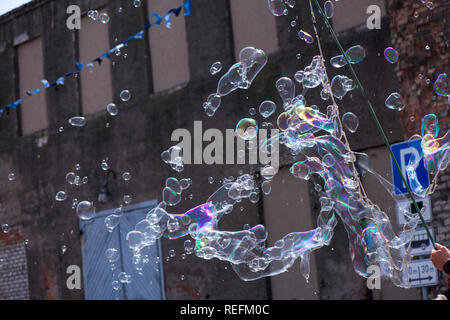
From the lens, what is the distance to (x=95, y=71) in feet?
42.5

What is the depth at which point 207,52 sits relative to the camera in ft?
37.3

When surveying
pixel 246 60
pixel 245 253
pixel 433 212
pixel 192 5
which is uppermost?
pixel 192 5

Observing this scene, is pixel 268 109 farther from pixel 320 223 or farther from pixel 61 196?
pixel 61 196

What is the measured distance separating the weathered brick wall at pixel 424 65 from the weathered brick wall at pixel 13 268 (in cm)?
707

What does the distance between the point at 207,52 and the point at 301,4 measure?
1701 mm

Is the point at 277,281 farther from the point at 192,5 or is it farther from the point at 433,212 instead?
the point at 192,5

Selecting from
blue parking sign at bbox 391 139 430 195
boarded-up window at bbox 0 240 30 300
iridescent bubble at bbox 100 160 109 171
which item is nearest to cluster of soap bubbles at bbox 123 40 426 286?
blue parking sign at bbox 391 139 430 195

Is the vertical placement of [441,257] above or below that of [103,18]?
below

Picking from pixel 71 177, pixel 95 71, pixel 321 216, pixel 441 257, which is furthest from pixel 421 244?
pixel 95 71

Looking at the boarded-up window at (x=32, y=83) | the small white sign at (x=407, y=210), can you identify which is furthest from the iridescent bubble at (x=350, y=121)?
the boarded-up window at (x=32, y=83)

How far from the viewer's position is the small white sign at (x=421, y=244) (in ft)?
25.4

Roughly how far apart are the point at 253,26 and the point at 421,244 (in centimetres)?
420

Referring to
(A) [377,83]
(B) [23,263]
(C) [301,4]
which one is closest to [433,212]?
(A) [377,83]

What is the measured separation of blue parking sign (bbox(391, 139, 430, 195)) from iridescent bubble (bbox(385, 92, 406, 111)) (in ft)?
1.49
